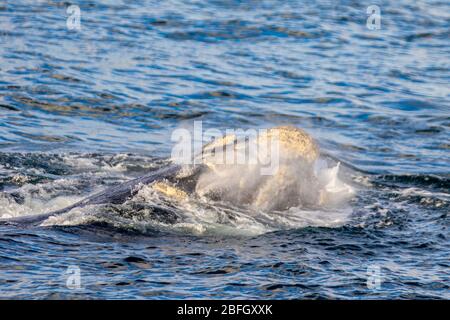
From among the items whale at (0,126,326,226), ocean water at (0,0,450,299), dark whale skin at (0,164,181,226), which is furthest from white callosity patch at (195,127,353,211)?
dark whale skin at (0,164,181,226)

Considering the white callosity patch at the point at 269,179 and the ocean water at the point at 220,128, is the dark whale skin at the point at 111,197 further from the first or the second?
the white callosity patch at the point at 269,179

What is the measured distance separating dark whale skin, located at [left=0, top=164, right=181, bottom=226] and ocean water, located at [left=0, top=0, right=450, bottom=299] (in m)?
0.14

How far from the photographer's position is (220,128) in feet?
49.2

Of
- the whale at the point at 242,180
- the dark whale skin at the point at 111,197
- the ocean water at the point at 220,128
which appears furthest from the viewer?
the whale at the point at 242,180

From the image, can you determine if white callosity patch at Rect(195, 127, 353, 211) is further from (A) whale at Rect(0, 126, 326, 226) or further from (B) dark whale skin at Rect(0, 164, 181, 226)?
(B) dark whale skin at Rect(0, 164, 181, 226)

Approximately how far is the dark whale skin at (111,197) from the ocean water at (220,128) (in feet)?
0.47

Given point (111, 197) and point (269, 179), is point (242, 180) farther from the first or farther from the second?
point (111, 197)

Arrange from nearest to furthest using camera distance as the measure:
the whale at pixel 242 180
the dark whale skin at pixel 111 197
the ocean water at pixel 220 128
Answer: the ocean water at pixel 220 128 < the dark whale skin at pixel 111 197 < the whale at pixel 242 180

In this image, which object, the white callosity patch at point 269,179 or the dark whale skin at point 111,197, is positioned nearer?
the dark whale skin at point 111,197

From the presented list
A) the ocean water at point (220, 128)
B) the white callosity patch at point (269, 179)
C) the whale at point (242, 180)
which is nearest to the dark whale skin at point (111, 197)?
the whale at point (242, 180)

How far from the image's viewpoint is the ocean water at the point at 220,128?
823cm

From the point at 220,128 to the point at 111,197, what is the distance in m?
5.52

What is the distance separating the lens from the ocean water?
823 cm
